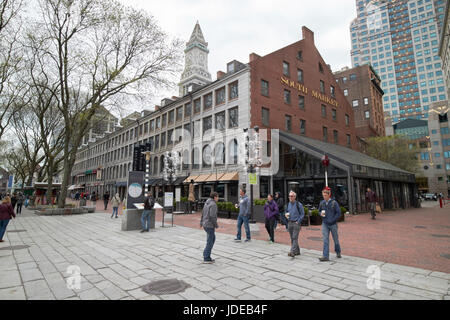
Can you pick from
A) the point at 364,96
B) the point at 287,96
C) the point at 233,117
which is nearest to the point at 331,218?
the point at 233,117

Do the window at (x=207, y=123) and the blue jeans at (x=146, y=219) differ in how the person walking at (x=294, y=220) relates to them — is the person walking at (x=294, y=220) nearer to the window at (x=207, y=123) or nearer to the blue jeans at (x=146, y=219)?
the blue jeans at (x=146, y=219)

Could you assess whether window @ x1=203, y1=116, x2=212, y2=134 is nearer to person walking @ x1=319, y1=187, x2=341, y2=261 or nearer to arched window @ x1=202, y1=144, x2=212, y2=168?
arched window @ x1=202, y1=144, x2=212, y2=168

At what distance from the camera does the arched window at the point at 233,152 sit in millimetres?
23469

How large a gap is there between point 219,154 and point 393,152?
32779mm

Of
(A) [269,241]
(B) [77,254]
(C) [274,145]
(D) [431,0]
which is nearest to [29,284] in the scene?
(B) [77,254]

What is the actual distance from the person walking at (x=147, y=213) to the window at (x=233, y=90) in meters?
15.6

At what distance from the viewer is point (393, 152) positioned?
4000 cm

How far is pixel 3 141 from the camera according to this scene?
4669 cm

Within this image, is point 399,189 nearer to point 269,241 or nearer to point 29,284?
point 269,241

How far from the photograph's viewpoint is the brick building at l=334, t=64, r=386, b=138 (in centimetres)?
5075

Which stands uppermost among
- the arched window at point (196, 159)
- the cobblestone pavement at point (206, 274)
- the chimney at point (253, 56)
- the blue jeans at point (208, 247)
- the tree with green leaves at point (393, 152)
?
the chimney at point (253, 56)

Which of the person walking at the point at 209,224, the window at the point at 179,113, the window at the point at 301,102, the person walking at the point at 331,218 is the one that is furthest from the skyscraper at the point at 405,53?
the person walking at the point at 209,224

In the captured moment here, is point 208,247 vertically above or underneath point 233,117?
underneath

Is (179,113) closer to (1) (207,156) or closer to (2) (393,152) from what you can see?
(1) (207,156)
